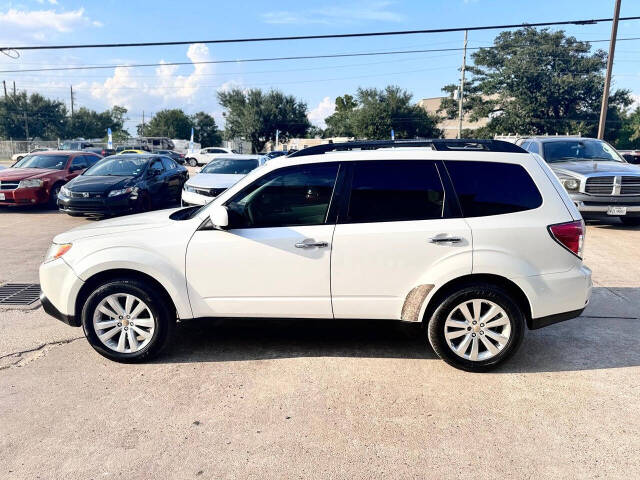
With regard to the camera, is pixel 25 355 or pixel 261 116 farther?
pixel 261 116

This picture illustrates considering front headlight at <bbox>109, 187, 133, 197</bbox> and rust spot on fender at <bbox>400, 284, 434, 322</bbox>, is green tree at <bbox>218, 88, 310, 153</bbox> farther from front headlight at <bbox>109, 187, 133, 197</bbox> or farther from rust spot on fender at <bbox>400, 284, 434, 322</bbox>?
rust spot on fender at <bbox>400, 284, 434, 322</bbox>

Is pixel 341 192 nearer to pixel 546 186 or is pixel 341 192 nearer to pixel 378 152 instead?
pixel 378 152

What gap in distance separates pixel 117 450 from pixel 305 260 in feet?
6.09

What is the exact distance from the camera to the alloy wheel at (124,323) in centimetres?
404

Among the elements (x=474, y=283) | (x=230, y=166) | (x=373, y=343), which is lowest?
(x=373, y=343)

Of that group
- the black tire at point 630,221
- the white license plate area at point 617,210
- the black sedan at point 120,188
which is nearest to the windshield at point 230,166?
the black sedan at point 120,188

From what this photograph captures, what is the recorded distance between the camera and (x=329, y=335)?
187 inches

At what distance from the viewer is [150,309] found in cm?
400

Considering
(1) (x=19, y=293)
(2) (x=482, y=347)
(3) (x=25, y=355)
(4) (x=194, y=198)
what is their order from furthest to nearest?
(4) (x=194, y=198) < (1) (x=19, y=293) < (3) (x=25, y=355) < (2) (x=482, y=347)

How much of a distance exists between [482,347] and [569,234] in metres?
1.15

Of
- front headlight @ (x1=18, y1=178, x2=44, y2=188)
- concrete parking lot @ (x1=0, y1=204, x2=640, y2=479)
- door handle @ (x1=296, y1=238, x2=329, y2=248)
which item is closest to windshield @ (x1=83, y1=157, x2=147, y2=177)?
front headlight @ (x1=18, y1=178, x2=44, y2=188)

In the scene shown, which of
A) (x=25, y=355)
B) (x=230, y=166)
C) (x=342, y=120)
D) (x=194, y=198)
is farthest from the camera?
(x=342, y=120)

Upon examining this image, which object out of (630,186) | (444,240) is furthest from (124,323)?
(630,186)

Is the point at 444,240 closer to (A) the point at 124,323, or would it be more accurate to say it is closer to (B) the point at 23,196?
(A) the point at 124,323
